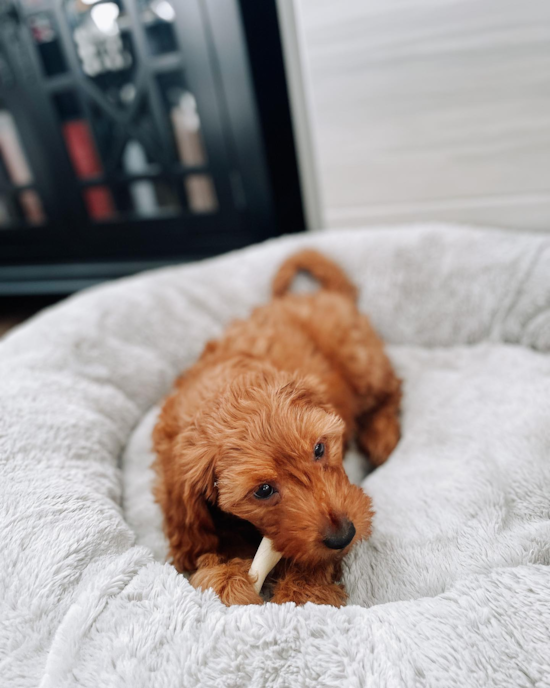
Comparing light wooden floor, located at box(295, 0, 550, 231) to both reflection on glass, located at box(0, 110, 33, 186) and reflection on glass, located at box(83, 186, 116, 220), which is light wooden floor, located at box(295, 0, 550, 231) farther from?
reflection on glass, located at box(0, 110, 33, 186)

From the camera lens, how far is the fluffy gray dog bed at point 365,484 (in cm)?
86

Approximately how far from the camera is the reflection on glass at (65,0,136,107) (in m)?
Result: 2.23

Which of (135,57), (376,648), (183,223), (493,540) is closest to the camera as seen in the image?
(376,648)

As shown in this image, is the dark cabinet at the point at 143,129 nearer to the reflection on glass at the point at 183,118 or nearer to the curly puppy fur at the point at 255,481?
the reflection on glass at the point at 183,118

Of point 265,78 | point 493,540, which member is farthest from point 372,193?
point 493,540

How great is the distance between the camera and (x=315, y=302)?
65.8 inches

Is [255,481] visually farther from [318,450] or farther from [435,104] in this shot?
[435,104]

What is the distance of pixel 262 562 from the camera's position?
1.03 meters

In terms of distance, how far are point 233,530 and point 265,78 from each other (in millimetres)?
1816

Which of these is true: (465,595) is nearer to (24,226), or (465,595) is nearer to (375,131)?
(375,131)

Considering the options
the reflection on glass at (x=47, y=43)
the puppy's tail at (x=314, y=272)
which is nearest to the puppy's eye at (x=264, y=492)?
the puppy's tail at (x=314, y=272)

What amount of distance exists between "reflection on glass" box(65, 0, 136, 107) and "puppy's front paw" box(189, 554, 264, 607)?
210cm

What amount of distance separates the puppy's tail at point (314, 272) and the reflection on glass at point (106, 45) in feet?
3.91

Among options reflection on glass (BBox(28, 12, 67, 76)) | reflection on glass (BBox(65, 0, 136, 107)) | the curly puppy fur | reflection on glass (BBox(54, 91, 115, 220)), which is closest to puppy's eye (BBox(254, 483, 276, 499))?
the curly puppy fur
